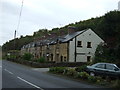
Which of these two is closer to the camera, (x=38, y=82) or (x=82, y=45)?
(x=38, y=82)

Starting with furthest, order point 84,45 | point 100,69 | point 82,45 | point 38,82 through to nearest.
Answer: point 84,45 < point 82,45 < point 100,69 < point 38,82

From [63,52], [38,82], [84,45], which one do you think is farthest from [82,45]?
[38,82]

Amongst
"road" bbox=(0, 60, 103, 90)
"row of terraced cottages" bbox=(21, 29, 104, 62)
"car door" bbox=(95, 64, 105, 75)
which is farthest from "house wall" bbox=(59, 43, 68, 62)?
"road" bbox=(0, 60, 103, 90)

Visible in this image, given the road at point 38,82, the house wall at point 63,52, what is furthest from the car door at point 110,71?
the house wall at point 63,52

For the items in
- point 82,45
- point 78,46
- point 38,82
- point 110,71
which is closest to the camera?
point 38,82

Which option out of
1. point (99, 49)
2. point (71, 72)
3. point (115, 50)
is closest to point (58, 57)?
point (99, 49)

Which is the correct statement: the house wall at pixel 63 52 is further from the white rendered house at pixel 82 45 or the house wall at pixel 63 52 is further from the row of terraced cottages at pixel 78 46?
the white rendered house at pixel 82 45

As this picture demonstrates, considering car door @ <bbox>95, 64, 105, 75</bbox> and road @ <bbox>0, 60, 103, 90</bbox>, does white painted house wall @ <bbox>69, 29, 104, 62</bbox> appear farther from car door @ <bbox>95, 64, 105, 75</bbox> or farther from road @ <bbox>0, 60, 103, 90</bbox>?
road @ <bbox>0, 60, 103, 90</bbox>

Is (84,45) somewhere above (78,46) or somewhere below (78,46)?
above

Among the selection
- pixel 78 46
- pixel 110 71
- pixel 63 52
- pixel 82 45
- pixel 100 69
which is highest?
pixel 82 45

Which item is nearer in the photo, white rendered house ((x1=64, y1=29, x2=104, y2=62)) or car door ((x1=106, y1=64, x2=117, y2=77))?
car door ((x1=106, y1=64, x2=117, y2=77))

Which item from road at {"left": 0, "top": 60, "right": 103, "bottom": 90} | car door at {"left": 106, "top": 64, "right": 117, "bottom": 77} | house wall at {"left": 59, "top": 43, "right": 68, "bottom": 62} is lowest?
road at {"left": 0, "top": 60, "right": 103, "bottom": 90}

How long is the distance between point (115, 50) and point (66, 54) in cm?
1576

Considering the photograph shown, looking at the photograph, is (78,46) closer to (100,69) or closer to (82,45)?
(82,45)
